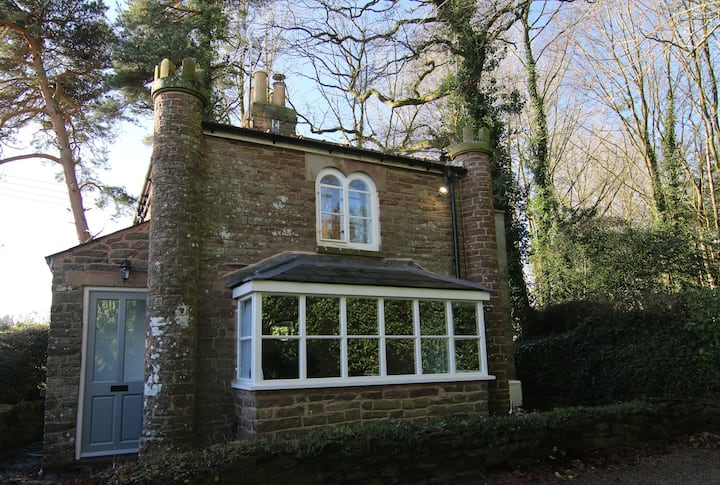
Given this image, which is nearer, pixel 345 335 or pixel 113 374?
pixel 345 335

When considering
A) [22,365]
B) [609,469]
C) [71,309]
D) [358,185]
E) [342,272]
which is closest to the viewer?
[609,469]

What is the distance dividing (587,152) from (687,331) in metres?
13.0

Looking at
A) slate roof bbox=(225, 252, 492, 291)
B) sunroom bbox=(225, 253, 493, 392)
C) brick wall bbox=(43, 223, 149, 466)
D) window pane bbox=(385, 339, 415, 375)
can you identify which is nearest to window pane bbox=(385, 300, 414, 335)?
sunroom bbox=(225, 253, 493, 392)

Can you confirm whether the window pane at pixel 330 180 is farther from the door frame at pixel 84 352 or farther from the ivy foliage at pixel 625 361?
the ivy foliage at pixel 625 361

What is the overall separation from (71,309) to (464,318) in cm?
668

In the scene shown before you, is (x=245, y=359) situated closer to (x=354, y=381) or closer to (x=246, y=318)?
(x=246, y=318)


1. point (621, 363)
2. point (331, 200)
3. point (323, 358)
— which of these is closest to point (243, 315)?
point (323, 358)

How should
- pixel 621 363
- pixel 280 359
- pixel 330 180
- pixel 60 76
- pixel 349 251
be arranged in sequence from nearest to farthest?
pixel 280 359
pixel 349 251
pixel 330 180
pixel 621 363
pixel 60 76

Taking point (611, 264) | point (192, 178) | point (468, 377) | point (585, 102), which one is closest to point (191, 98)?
point (192, 178)

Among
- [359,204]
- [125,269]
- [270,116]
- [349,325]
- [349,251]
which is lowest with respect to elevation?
[349,325]

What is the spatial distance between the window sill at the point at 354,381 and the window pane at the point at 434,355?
0.48 feet

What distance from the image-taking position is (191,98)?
27.0ft

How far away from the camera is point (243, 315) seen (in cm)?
788

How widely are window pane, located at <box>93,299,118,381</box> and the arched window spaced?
378 cm
